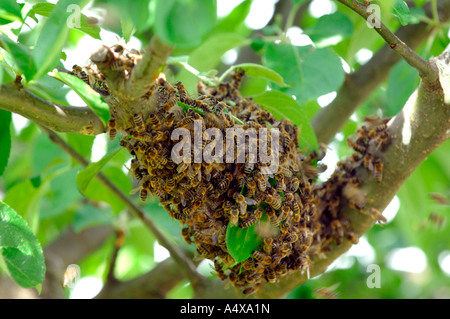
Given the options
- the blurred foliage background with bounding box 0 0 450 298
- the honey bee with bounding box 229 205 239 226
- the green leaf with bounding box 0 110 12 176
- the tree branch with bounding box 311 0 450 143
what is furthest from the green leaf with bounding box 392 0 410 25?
the green leaf with bounding box 0 110 12 176

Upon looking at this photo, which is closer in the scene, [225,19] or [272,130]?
[272,130]

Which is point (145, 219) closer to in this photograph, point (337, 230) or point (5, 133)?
point (5, 133)

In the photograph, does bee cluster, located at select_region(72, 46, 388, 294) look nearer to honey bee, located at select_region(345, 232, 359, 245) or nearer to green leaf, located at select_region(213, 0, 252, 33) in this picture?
honey bee, located at select_region(345, 232, 359, 245)

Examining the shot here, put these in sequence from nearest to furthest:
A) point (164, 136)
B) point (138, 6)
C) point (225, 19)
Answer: point (138, 6) → point (164, 136) → point (225, 19)

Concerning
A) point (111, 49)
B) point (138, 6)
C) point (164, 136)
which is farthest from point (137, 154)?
point (138, 6)

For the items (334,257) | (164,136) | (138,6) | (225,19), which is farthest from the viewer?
(225,19)

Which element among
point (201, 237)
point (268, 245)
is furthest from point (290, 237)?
point (201, 237)
